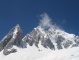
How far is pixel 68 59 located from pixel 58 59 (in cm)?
737

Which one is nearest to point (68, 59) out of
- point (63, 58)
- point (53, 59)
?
point (63, 58)

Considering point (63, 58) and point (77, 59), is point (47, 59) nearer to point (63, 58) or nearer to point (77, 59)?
point (63, 58)

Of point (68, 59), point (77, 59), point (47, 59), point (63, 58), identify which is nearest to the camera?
point (77, 59)

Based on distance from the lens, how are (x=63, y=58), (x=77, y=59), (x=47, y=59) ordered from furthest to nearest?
1. (x=47, y=59)
2. (x=63, y=58)
3. (x=77, y=59)

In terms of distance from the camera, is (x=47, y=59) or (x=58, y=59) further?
(x=47, y=59)

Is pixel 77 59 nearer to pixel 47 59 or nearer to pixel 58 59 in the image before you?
pixel 58 59

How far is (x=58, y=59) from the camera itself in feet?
296

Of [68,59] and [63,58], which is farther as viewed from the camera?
[63,58]

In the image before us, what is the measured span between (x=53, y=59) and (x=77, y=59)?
59.9 ft

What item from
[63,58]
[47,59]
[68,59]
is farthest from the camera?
[47,59]

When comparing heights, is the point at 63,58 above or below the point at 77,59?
above

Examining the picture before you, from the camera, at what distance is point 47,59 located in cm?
10094

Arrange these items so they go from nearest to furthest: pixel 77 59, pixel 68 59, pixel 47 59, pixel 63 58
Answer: pixel 77 59, pixel 68 59, pixel 63 58, pixel 47 59

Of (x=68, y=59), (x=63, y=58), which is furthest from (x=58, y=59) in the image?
(x=68, y=59)
